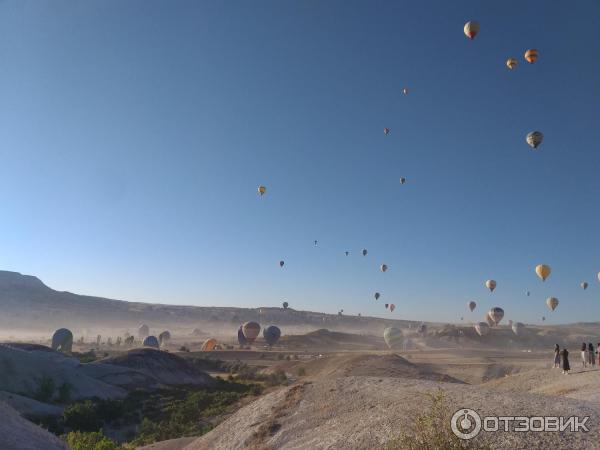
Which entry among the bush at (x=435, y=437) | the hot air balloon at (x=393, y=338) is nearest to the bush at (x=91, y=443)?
the bush at (x=435, y=437)

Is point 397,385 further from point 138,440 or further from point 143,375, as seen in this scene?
point 143,375

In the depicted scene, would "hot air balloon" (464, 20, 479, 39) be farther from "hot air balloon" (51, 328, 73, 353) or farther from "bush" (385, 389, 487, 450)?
"hot air balloon" (51, 328, 73, 353)

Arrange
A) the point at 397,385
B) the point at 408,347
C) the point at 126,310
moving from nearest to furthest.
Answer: the point at 397,385, the point at 408,347, the point at 126,310

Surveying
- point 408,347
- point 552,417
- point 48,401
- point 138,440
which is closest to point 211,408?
point 138,440

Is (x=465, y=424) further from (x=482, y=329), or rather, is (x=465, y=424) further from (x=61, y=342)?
(x=482, y=329)

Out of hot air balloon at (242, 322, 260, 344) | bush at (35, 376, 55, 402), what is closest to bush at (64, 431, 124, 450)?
bush at (35, 376, 55, 402)

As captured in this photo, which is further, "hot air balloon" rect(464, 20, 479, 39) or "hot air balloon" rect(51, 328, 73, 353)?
"hot air balloon" rect(51, 328, 73, 353)

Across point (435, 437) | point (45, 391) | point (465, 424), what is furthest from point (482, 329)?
point (435, 437)

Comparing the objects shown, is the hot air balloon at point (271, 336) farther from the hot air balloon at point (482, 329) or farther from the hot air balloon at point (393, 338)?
the hot air balloon at point (482, 329)
